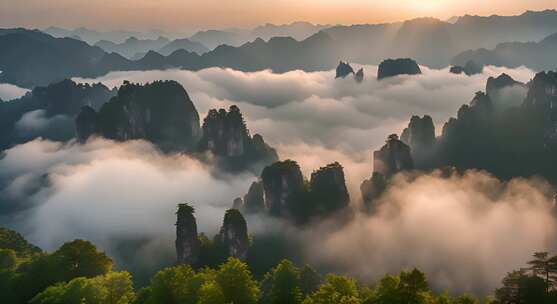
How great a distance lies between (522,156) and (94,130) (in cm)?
16245

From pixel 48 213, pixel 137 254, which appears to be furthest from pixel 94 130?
pixel 137 254

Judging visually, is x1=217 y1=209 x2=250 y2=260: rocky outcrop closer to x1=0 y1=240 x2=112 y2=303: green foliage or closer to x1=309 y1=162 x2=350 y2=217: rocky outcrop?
x1=309 y1=162 x2=350 y2=217: rocky outcrop

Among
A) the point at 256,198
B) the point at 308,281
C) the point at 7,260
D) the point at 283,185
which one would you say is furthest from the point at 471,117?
the point at 7,260


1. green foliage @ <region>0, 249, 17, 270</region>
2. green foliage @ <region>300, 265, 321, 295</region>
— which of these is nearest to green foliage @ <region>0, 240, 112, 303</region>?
green foliage @ <region>0, 249, 17, 270</region>

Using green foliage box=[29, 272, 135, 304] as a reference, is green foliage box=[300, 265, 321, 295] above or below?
below

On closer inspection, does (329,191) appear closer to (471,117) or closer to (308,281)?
(308,281)

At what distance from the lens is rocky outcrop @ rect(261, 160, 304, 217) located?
122 m

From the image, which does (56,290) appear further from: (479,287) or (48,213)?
(48,213)

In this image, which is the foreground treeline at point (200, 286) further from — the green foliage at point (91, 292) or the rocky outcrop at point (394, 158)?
the rocky outcrop at point (394, 158)

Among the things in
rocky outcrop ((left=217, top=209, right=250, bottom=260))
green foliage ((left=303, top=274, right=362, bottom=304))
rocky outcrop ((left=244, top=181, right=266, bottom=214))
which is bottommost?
green foliage ((left=303, top=274, right=362, bottom=304))

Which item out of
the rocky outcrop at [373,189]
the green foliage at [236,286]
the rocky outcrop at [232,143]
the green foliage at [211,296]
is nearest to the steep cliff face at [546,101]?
the rocky outcrop at [373,189]

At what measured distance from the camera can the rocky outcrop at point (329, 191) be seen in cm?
12125

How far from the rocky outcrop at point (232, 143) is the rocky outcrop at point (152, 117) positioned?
19.6 metres

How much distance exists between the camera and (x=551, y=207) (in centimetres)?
11881
